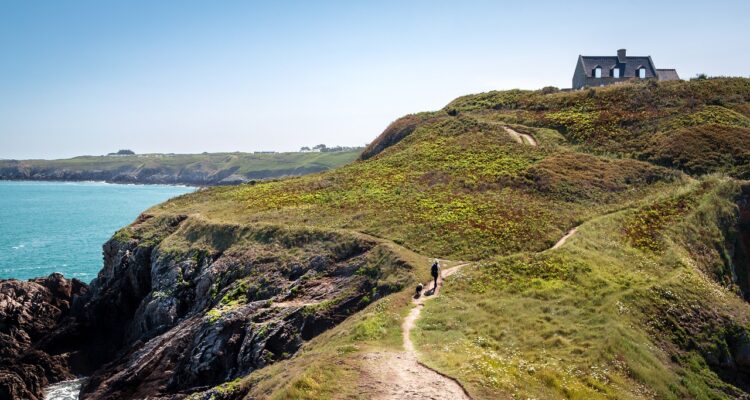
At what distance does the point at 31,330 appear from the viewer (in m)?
53.2

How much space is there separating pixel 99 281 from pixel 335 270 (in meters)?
32.8

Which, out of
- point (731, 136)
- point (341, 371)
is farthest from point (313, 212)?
point (731, 136)

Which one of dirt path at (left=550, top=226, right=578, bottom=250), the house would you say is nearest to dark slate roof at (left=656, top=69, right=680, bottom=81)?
the house

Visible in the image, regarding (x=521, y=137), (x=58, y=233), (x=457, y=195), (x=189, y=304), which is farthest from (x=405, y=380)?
(x=58, y=233)

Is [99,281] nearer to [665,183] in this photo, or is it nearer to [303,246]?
[303,246]

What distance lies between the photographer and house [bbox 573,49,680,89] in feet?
309

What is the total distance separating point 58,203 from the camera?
18925cm

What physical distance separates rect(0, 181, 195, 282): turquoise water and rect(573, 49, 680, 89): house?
88.8m

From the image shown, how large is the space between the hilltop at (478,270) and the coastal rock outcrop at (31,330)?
218cm

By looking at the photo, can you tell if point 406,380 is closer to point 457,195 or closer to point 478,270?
point 478,270

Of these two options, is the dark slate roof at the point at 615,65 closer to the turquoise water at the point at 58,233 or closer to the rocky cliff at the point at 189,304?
the rocky cliff at the point at 189,304

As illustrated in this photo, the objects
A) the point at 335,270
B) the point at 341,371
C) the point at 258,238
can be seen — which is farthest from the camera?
the point at 258,238

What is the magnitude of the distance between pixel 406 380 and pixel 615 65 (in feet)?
296

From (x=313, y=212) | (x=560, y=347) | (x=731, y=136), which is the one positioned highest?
(x=731, y=136)
